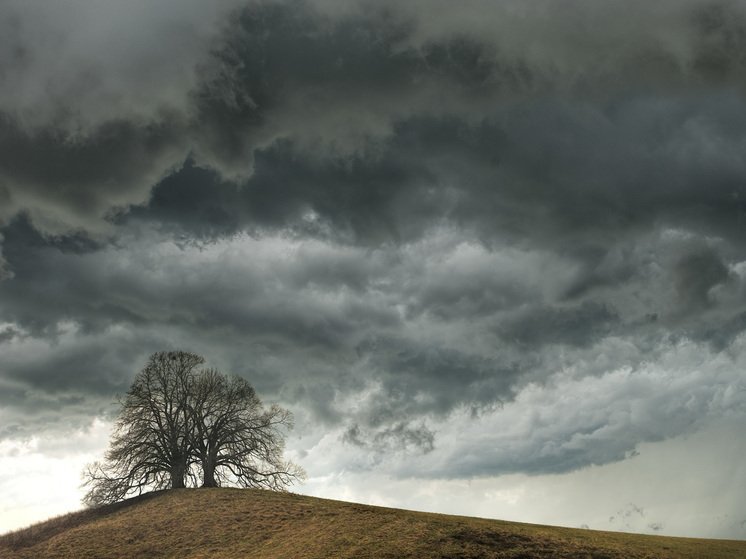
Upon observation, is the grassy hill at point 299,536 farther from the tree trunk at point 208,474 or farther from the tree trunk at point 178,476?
the tree trunk at point 208,474

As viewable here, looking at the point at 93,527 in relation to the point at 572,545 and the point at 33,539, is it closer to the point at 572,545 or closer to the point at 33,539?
the point at 33,539

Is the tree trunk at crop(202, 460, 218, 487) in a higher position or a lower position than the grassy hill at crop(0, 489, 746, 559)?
higher

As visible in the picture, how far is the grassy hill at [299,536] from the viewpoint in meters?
24.2

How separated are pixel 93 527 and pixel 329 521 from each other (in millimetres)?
15465

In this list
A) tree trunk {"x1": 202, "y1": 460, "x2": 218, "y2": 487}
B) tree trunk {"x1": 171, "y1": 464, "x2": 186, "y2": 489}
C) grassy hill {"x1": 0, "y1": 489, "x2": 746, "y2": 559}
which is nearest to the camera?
grassy hill {"x1": 0, "y1": 489, "x2": 746, "y2": 559}

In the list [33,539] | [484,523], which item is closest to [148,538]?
[33,539]

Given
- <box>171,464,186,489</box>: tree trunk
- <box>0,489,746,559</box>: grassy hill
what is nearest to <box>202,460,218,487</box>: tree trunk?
<box>171,464,186,489</box>: tree trunk

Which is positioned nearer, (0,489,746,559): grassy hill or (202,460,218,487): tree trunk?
(0,489,746,559): grassy hill

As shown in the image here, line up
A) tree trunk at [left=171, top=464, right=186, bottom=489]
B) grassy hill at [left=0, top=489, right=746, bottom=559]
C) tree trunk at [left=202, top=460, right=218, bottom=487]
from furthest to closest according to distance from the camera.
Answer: tree trunk at [left=202, top=460, right=218, bottom=487], tree trunk at [left=171, top=464, right=186, bottom=489], grassy hill at [left=0, top=489, right=746, bottom=559]

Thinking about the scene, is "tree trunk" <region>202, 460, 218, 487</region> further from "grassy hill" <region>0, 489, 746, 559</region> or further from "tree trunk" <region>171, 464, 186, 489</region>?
"grassy hill" <region>0, 489, 746, 559</region>

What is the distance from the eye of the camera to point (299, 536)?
27.5 metres

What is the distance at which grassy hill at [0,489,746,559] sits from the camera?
24.2m

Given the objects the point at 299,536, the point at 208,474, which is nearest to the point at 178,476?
the point at 208,474

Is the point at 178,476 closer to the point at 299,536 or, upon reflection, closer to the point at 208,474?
the point at 208,474
